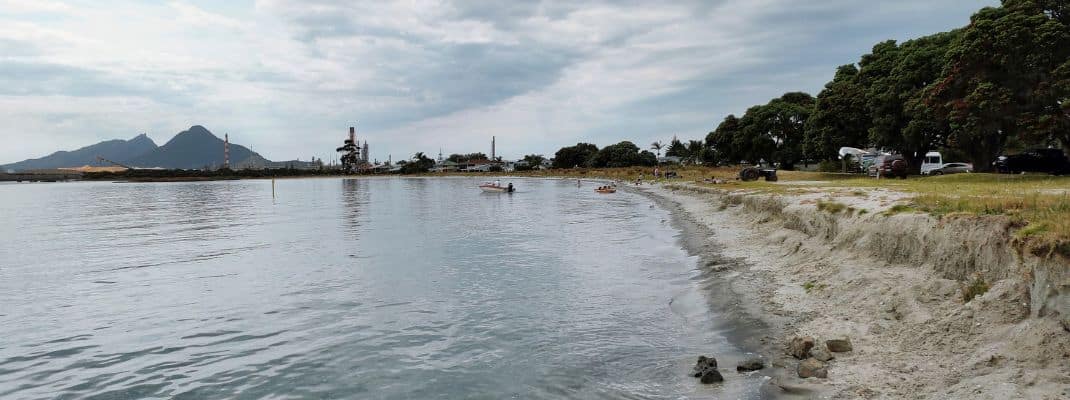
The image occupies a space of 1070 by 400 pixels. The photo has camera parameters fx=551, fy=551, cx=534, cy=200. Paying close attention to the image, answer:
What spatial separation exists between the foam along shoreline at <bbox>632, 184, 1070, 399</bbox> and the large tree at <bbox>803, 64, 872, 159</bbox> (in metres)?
42.6

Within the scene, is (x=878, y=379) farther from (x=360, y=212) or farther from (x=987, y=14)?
(x=360, y=212)

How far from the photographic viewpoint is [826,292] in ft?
44.3

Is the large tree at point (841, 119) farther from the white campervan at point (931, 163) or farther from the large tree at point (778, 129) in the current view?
the large tree at point (778, 129)

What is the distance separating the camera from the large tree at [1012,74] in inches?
1225

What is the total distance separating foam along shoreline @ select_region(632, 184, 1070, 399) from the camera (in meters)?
7.86

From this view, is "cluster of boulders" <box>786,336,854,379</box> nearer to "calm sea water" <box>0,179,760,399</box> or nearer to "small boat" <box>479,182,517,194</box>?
"calm sea water" <box>0,179,760,399</box>

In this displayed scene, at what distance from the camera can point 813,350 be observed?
9.79m

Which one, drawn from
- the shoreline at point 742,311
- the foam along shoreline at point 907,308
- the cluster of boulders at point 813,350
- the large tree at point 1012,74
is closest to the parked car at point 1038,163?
the large tree at point 1012,74

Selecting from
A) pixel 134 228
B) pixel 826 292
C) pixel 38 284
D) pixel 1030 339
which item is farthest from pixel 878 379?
pixel 134 228

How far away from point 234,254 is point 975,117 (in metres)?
43.7

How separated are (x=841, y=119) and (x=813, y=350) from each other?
55381 mm

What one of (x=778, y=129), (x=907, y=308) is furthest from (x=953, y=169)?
(x=778, y=129)

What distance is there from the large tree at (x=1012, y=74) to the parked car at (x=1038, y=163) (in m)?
1.93

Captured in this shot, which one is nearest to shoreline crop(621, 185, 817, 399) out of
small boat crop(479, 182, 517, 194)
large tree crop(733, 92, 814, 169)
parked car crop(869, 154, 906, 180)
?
parked car crop(869, 154, 906, 180)
